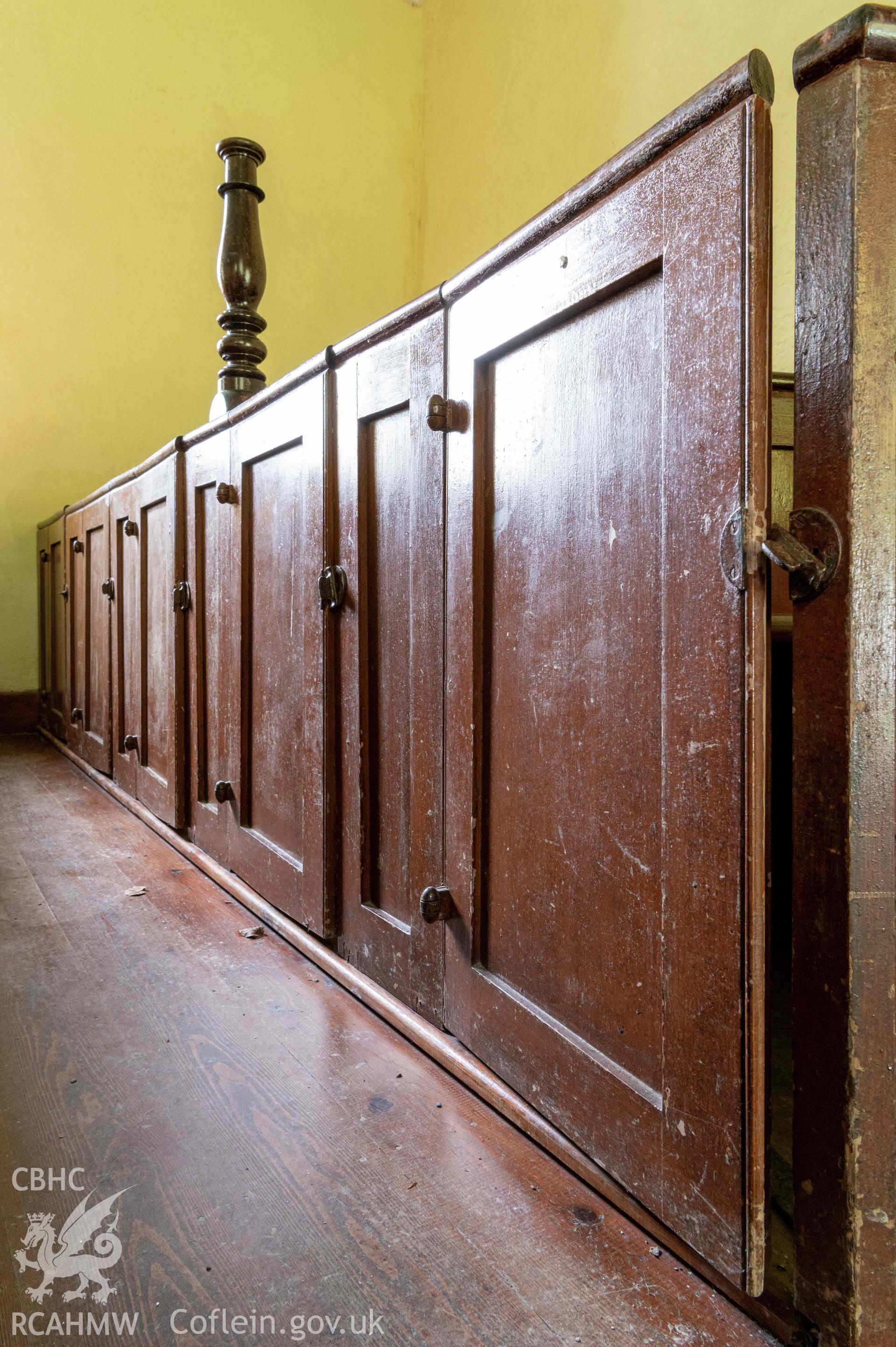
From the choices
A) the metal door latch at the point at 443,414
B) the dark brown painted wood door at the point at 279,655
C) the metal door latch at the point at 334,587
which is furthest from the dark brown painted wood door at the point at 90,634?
the metal door latch at the point at 443,414

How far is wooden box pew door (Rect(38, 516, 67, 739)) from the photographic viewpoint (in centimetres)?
337

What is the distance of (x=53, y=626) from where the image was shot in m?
3.60

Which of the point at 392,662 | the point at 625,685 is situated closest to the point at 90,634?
the point at 392,662

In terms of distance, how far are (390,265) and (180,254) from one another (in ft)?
3.51

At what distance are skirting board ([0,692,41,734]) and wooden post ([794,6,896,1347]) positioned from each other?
387 centimetres

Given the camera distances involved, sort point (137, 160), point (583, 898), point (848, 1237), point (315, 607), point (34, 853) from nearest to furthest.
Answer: point (848, 1237) < point (583, 898) < point (315, 607) < point (34, 853) < point (137, 160)

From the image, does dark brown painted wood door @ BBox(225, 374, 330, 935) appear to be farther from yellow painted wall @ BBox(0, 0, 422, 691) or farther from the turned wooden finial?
yellow painted wall @ BBox(0, 0, 422, 691)

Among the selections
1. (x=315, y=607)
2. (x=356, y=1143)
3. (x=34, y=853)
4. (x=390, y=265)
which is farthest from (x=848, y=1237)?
(x=390, y=265)

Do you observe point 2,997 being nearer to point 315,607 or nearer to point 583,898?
point 315,607

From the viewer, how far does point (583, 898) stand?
0.78 meters

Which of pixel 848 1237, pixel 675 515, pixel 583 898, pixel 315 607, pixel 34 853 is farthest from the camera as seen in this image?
pixel 34 853

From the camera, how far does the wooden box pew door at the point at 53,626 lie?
337 centimetres

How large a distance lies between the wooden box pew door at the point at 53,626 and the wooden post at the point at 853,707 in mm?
3214

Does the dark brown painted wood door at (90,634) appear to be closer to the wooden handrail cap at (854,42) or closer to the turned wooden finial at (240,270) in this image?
the turned wooden finial at (240,270)
